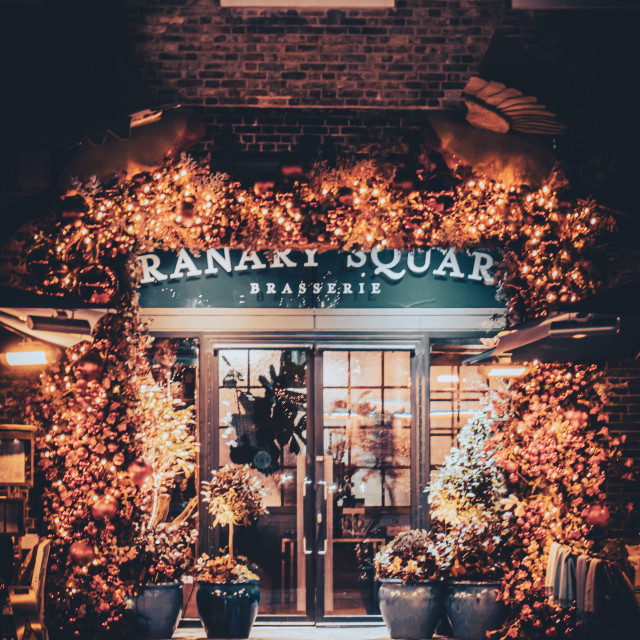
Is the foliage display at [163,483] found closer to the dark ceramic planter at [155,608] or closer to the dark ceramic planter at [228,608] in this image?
the dark ceramic planter at [155,608]

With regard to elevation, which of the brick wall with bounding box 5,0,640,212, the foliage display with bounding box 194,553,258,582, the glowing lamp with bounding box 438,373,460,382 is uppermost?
the brick wall with bounding box 5,0,640,212

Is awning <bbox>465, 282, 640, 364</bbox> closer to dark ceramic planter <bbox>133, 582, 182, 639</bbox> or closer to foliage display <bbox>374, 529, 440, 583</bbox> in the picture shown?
foliage display <bbox>374, 529, 440, 583</bbox>

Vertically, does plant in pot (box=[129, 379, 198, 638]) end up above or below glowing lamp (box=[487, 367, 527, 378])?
below

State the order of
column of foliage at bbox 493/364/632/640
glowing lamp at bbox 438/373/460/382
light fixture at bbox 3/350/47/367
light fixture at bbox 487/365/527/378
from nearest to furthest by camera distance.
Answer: light fixture at bbox 3/350/47/367 < column of foliage at bbox 493/364/632/640 < light fixture at bbox 487/365/527/378 < glowing lamp at bbox 438/373/460/382

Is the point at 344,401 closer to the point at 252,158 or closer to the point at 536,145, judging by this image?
the point at 252,158

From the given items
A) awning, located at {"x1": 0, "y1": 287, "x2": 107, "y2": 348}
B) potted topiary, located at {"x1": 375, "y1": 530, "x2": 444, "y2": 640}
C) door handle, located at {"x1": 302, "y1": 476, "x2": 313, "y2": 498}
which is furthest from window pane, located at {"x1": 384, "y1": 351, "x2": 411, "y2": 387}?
awning, located at {"x1": 0, "y1": 287, "x2": 107, "y2": 348}

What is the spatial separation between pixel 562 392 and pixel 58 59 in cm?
536

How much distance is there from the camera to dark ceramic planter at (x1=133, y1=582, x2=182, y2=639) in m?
6.86

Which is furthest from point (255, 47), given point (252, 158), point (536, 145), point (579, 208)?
point (579, 208)

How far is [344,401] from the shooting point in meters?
8.04

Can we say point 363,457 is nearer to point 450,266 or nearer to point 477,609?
point 477,609

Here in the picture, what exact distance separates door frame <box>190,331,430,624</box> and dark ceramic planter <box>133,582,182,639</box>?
3.62 ft

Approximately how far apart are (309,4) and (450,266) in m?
2.80

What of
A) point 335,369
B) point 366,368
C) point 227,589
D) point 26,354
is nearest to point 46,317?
point 26,354
